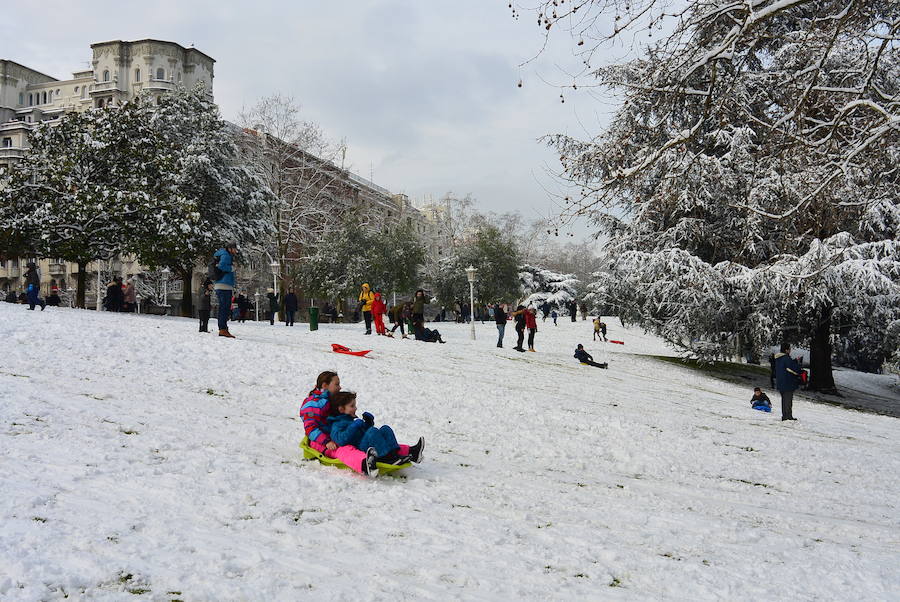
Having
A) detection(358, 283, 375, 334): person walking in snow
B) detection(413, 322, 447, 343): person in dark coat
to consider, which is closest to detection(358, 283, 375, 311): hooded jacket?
detection(358, 283, 375, 334): person walking in snow

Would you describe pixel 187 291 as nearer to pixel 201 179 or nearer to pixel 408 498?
pixel 201 179

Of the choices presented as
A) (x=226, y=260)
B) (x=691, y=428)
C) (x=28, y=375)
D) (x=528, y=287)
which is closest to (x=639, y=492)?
(x=691, y=428)

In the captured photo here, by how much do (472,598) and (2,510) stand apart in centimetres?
310

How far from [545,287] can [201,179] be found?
144 feet

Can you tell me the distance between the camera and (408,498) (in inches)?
219

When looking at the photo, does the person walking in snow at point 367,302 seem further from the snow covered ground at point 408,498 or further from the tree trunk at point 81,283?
the tree trunk at point 81,283

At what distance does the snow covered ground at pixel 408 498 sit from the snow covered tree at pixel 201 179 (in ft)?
57.1

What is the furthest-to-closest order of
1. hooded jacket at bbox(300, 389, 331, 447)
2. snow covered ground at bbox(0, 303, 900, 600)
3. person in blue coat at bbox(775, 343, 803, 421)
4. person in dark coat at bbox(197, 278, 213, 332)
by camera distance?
1. person in dark coat at bbox(197, 278, 213, 332)
2. person in blue coat at bbox(775, 343, 803, 421)
3. hooded jacket at bbox(300, 389, 331, 447)
4. snow covered ground at bbox(0, 303, 900, 600)

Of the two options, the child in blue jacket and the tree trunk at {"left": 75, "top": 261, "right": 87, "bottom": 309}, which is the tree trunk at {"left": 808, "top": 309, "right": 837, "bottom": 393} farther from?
the tree trunk at {"left": 75, "top": 261, "right": 87, "bottom": 309}

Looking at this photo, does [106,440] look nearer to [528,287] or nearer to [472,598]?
[472,598]

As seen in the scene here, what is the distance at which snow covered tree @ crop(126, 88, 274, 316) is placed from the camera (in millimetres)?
28156

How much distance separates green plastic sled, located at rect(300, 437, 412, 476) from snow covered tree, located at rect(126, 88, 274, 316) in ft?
73.7

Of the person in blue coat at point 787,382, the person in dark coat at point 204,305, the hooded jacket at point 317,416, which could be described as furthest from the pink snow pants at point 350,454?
the person in blue coat at point 787,382

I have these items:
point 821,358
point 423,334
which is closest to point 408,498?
point 423,334
